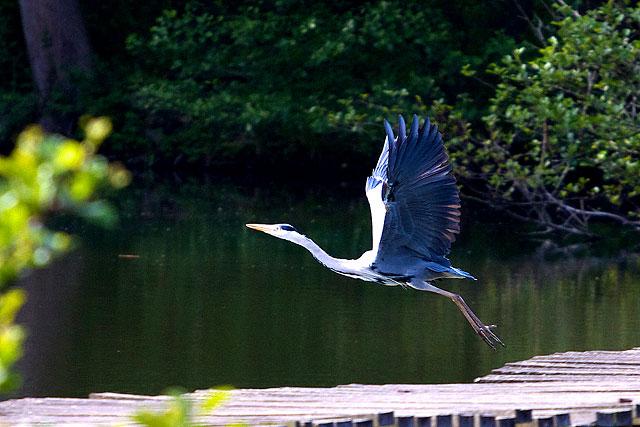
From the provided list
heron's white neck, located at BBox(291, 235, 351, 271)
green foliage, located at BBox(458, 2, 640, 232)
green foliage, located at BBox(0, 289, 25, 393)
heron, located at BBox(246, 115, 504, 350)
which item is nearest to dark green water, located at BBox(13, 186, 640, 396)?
green foliage, located at BBox(458, 2, 640, 232)

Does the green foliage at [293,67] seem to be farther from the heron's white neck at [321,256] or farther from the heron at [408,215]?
→ the heron's white neck at [321,256]

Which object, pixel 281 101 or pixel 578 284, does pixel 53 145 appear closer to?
pixel 578 284

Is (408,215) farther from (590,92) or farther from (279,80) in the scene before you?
(279,80)

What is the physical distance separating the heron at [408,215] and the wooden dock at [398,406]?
1.08 metres

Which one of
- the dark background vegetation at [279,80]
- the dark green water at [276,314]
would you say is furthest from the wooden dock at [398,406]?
the dark background vegetation at [279,80]

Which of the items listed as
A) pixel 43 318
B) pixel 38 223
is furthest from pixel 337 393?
pixel 43 318

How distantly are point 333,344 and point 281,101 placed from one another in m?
10.1

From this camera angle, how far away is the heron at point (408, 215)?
18.8 ft

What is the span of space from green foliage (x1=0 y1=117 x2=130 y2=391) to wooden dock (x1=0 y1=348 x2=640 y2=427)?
2.10 meters

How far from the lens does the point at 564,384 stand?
486 cm

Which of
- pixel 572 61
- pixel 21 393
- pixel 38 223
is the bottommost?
pixel 21 393

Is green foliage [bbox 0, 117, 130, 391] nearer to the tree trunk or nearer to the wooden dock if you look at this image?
the wooden dock

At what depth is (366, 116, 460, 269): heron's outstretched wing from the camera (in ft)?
18.7

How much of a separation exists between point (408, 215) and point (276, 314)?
334 cm
